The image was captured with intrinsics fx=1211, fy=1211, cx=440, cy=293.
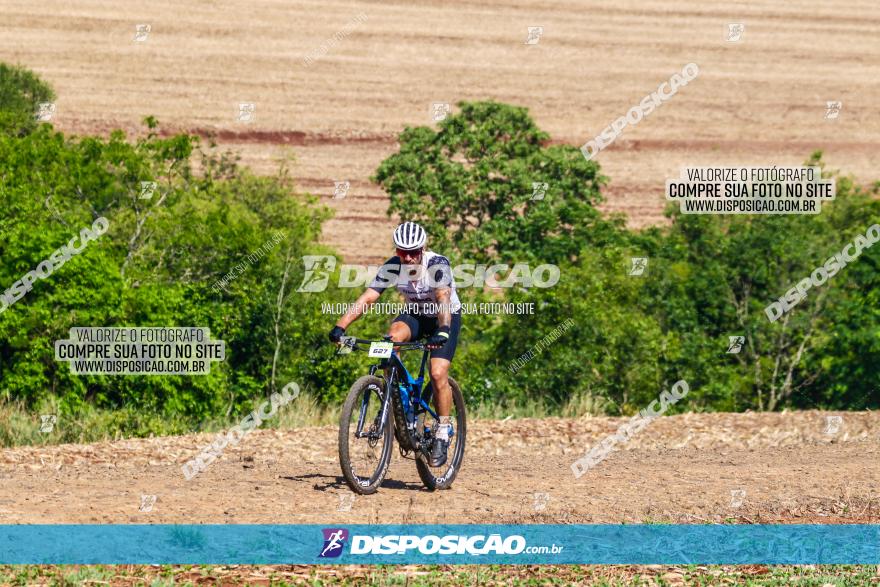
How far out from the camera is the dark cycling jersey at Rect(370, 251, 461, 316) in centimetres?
958

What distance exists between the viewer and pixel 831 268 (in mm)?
24672

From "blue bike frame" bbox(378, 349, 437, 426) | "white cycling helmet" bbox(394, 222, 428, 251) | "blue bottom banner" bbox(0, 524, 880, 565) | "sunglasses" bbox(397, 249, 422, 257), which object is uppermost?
"white cycling helmet" bbox(394, 222, 428, 251)

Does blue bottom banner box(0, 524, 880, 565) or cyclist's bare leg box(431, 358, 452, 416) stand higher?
cyclist's bare leg box(431, 358, 452, 416)

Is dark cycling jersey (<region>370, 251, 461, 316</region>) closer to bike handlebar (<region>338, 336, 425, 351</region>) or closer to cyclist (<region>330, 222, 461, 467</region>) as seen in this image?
cyclist (<region>330, 222, 461, 467</region>)

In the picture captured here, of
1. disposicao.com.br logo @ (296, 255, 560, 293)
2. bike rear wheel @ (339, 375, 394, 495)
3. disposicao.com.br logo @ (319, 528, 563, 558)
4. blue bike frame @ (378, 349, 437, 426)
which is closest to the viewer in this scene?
disposicao.com.br logo @ (319, 528, 563, 558)

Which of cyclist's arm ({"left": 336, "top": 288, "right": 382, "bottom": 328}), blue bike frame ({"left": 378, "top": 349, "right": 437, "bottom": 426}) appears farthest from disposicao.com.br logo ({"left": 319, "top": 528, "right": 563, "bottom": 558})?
cyclist's arm ({"left": 336, "top": 288, "right": 382, "bottom": 328})

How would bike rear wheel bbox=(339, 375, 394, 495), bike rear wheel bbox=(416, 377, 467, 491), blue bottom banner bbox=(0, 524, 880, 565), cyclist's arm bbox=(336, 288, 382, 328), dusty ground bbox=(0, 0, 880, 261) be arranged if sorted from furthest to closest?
dusty ground bbox=(0, 0, 880, 261) → bike rear wheel bbox=(416, 377, 467, 491) → cyclist's arm bbox=(336, 288, 382, 328) → bike rear wheel bbox=(339, 375, 394, 495) → blue bottom banner bbox=(0, 524, 880, 565)

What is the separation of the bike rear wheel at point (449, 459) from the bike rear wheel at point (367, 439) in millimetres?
337

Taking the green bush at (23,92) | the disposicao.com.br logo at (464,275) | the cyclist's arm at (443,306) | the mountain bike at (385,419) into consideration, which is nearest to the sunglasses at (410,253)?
the cyclist's arm at (443,306)

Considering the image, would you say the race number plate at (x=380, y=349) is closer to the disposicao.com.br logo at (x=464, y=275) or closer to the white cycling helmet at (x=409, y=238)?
the white cycling helmet at (x=409, y=238)

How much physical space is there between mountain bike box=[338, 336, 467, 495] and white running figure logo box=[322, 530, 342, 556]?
43.4 inches

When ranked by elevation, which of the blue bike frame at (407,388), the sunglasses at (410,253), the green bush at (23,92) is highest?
the green bush at (23,92)

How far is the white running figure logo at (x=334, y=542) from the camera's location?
811 cm

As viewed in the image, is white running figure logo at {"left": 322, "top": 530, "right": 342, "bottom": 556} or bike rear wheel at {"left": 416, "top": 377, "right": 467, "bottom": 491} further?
bike rear wheel at {"left": 416, "top": 377, "right": 467, "bottom": 491}
